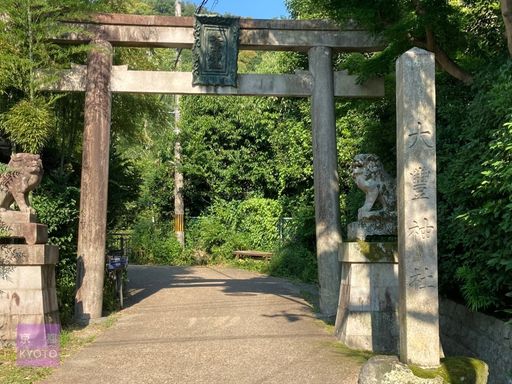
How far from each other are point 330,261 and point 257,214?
431 inches

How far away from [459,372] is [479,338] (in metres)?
1.70

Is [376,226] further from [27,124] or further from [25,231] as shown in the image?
[27,124]

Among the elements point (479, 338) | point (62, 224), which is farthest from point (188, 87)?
point (479, 338)

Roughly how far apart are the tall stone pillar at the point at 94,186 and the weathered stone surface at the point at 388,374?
18.4ft

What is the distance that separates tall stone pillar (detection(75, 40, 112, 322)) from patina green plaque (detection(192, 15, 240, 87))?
5.24ft

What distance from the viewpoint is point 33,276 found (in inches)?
285

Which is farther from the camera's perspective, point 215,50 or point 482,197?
point 215,50

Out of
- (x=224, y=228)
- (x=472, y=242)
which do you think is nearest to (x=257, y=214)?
(x=224, y=228)

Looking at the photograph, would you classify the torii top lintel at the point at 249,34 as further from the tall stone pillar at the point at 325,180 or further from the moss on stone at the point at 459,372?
the moss on stone at the point at 459,372

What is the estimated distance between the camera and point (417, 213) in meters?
5.55

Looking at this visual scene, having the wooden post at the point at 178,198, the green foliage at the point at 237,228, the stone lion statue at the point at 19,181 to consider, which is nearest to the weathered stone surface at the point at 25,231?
the stone lion statue at the point at 19,181

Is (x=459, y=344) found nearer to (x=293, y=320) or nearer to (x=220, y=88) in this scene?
(x=293, y=320)

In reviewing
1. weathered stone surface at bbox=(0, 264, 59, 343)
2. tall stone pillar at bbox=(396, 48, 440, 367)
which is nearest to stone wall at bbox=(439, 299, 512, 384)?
tall stone pillar at bbox=(396, 48, 440, 367)

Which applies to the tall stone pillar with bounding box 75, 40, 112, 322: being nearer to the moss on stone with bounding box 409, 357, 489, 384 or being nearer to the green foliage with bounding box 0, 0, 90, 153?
the green foliage with bounding box 0, 0, 90, 153
